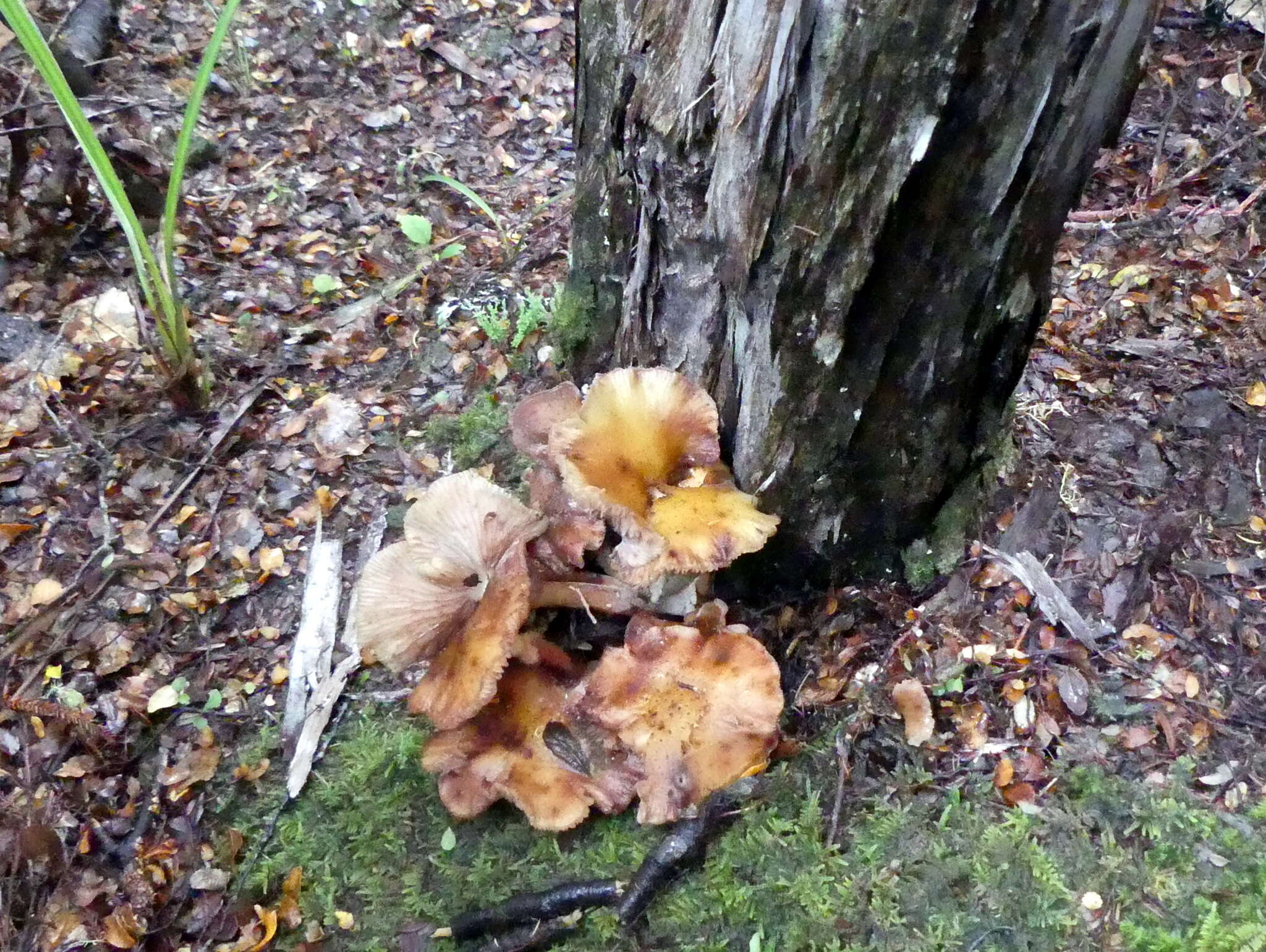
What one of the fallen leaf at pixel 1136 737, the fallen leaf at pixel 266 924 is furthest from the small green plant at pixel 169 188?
the fallen leaf at pixel 1136 737

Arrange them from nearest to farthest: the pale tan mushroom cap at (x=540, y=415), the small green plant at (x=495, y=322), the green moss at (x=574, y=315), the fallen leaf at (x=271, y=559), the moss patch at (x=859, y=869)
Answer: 1. the moss patch at (x=859, y=869)
2. the pale tan mushroom cap at (x=540, y=415)
3. the green moss at (x=574, y=315)
4. the fallen leaf at (x=271, y=559)
5. the small green plant at (x=495, y=322)

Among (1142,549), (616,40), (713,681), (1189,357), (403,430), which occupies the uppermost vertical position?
(616,40)

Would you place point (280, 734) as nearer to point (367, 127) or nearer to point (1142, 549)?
point (1142, 549)

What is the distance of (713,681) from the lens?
2598 millimetres

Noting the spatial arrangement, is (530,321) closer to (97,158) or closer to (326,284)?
(326,284)

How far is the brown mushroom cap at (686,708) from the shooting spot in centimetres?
255

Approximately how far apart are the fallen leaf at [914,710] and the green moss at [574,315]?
189 cm

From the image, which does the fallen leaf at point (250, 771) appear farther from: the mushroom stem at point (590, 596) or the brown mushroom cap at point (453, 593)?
the mushroom stem at point (590, 596)

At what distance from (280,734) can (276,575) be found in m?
0.74

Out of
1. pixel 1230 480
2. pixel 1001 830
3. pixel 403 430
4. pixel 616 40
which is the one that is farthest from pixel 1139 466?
pixel 403 430

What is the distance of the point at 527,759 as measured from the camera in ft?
8.72

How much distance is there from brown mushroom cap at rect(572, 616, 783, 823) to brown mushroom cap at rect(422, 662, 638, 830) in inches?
4.6

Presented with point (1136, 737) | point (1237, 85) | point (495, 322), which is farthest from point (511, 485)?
point (1237, 85)

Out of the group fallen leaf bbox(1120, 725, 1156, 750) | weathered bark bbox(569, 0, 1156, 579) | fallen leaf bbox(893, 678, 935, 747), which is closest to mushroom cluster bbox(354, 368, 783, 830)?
weathered bark bbox(569, 0, 1156, 579)
